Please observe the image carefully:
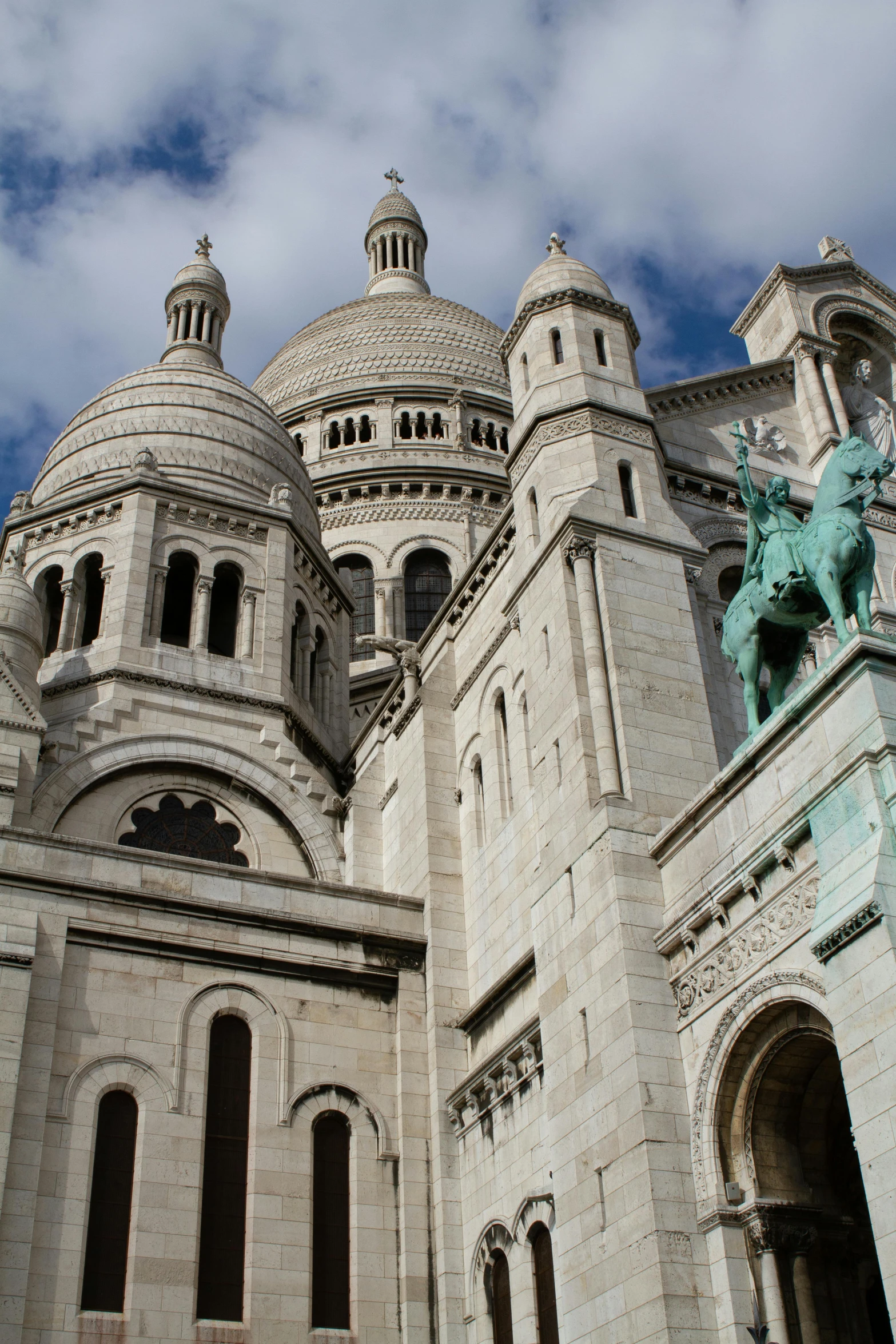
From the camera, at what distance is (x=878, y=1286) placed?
627 inches

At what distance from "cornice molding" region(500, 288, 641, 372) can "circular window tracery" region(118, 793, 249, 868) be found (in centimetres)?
1065

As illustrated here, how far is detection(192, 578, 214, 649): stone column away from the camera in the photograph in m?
30.3

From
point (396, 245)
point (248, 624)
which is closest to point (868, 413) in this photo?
point (248, 624)

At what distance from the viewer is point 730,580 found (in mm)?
25625

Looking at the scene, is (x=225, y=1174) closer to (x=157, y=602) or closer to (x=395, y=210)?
(x=157, y=602)

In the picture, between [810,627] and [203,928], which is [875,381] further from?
[203,928]

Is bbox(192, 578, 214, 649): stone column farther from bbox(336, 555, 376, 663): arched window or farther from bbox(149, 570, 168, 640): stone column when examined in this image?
bbox(336, 555, 376, 663): arched window

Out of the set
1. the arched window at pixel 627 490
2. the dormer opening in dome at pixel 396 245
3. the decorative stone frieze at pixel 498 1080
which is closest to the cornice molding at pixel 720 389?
the arched window at pixel 627 490

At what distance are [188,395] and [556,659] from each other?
18301 millimetres

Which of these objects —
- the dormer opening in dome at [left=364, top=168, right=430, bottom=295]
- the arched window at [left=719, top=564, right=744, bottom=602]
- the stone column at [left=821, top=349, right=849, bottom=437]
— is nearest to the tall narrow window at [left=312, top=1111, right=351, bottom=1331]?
the arched window at [left=719, top=564, right=744, bottom=602]

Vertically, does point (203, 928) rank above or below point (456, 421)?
below

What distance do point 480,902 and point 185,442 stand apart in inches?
633

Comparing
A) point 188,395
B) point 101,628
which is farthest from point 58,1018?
point 188,395

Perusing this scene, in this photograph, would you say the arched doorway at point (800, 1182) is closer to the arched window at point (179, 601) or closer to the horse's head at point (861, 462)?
the horse's head at point (861, 462)
